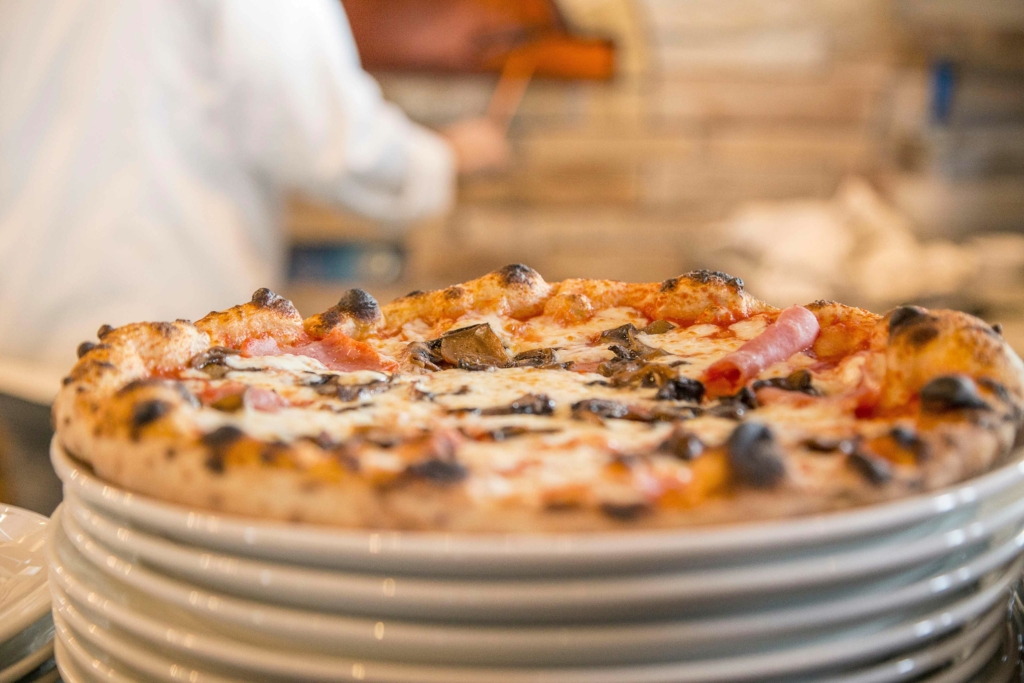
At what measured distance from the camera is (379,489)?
48cm

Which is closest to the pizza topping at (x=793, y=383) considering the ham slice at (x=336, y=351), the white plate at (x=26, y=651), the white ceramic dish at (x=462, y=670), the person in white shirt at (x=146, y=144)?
the white ceramic dish at (x=462, y=670)

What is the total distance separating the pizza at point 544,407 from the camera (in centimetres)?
48

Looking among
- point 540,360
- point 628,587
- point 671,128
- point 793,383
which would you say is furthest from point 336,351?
point 671,128

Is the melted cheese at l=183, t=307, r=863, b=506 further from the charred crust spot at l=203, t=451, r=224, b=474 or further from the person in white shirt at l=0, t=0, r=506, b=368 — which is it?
the person in white shirt at l=0, t=0, r=506, b=368

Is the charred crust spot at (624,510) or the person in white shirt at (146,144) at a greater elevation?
the charred crust spot at (624,510)

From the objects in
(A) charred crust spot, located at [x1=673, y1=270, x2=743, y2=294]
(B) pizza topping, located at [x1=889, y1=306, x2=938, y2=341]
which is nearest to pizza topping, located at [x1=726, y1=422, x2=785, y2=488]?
(B) pizza topping, located at [x1=889, y1=306, x2=938, y2=341]

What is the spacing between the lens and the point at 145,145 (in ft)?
7.42

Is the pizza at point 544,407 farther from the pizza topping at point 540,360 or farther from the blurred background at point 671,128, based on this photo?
the blurred background at point 671,128

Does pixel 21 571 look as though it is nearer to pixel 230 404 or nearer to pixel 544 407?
pixel 230 404

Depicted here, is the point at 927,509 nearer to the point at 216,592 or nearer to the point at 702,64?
the point at 216,592

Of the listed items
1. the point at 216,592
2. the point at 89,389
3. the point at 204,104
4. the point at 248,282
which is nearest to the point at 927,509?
the point at 216,592

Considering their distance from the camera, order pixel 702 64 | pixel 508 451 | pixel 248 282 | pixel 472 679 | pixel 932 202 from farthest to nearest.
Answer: pixel 702 64, pixel 932 202, pixel 248 282, pixel 508 451, pixel 472 679

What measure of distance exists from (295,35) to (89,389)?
193cm

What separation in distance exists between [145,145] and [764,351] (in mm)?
1921
